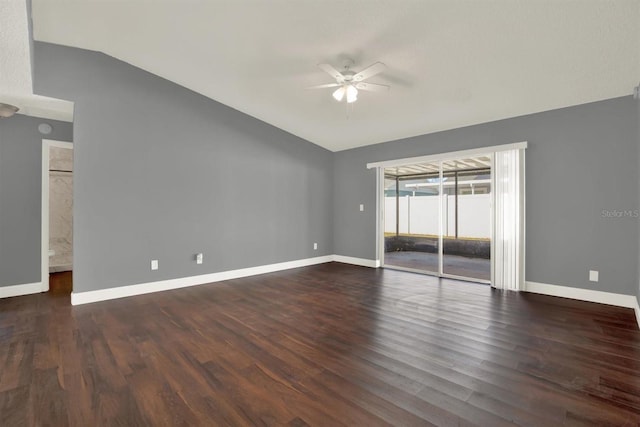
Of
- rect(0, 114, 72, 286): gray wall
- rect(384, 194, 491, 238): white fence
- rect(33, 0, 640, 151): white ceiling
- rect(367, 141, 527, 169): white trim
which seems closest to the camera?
rect(33, 0, 640, 151): white ceiling

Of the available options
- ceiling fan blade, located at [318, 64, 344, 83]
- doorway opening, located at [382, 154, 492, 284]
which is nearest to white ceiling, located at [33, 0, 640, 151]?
ceiling fan blade, located at [318, 64, 344, 83]

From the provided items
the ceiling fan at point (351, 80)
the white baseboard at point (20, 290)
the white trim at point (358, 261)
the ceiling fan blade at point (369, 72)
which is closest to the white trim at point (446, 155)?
the white trim at point (358, 261)

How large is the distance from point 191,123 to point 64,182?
3.34 metres

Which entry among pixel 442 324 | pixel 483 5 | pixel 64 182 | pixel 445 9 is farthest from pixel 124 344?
pixel 64 182

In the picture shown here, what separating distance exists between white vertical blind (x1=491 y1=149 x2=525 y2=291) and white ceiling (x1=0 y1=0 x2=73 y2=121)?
213 inches

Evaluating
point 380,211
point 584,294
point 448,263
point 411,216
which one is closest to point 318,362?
→ point 584,294

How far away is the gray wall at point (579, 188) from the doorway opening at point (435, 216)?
1656 mm

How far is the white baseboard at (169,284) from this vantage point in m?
3.70

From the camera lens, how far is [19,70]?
112 inches

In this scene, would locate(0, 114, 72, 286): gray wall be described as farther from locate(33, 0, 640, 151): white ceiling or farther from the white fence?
the white fence

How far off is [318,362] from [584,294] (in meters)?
3.83

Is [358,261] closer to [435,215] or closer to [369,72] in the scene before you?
[435,215]

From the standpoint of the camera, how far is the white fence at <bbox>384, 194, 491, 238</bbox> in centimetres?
702

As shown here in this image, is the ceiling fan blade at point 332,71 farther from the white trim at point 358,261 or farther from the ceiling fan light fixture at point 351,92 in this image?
the white trim at point 358,261
